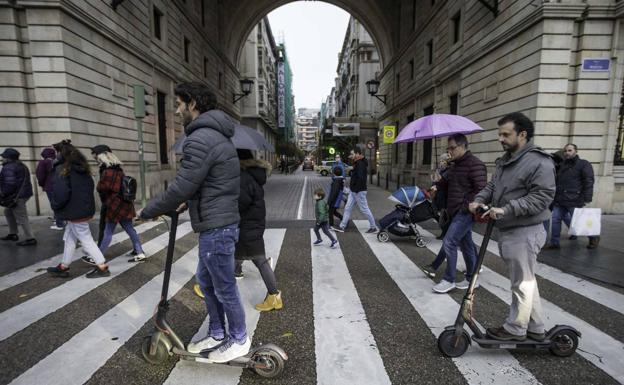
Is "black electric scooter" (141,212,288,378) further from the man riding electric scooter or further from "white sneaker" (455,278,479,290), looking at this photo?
"white sneaker" (455,278,479,290)

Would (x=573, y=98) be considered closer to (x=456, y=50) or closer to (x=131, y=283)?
(x=456, y=50)

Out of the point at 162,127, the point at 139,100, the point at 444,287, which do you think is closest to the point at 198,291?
the point at 444,287

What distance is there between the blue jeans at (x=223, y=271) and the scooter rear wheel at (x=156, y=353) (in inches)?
21.5

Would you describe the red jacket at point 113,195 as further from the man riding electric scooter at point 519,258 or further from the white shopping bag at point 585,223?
the white shopping bag at point 585,223

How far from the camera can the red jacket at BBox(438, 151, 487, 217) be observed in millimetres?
4031

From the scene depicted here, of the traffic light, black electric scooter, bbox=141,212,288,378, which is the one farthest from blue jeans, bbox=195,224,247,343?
the traffic light

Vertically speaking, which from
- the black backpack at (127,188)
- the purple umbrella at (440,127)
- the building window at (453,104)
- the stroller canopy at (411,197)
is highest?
the building window at (453,104)

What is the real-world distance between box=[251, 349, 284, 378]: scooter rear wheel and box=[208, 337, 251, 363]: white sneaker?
11cm

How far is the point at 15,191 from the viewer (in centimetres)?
622

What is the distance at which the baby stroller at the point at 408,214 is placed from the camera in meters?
6.46

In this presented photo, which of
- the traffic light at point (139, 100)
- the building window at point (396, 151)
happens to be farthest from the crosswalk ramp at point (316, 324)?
the building window at point (396, 151)

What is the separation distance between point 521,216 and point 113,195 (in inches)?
221

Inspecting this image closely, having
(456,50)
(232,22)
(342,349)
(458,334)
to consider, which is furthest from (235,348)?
(232,22)

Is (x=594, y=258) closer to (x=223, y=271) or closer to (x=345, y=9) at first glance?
(x=223, y=271)
